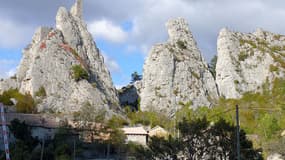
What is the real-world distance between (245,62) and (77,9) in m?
35.7

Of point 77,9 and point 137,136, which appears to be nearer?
point 137,136

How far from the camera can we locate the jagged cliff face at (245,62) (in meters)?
93.1

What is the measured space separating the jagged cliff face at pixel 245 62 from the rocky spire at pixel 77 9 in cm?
2951

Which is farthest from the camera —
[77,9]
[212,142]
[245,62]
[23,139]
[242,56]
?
[242,56]

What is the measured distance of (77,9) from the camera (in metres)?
94.5

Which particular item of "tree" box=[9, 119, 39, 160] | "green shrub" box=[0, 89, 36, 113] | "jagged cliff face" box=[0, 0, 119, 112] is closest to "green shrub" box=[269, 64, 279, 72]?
"jagged cliff face" box=[0, 0, 119, 112]

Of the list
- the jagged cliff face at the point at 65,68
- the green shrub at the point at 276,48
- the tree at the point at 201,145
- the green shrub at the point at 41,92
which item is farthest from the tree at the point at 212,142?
the green shrub at the point at 276,48

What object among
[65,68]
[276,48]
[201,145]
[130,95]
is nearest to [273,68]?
[276,48]

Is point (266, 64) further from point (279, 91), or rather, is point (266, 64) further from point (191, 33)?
point (191, 33)

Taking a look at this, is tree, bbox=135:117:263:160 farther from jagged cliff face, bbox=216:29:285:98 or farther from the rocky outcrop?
the rocky outcrop

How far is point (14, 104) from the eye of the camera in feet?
241

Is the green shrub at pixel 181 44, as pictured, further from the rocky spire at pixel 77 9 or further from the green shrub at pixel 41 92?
the green shrub at pixel 41 92

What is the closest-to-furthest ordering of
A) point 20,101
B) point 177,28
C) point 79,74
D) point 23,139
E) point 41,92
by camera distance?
point 23,139, point 20,101, point 41,92, point 79,74, point 177,28

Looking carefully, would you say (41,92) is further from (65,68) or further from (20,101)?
(65,68)
